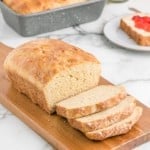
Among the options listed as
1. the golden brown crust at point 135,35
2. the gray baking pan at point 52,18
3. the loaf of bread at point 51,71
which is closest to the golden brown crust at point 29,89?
the loaf of bread at point 51,71

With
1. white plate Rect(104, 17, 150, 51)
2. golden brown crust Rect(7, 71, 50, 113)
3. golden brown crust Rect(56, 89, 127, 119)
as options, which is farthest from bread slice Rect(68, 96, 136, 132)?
white plate Rect(104, 17, 150, 51)

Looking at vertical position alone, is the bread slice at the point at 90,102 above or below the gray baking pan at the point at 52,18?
above

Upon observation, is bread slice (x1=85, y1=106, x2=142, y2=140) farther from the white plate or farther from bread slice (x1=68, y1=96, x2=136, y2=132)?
the white plate

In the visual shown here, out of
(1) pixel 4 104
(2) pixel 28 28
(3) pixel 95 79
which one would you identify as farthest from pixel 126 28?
(1) pixel 4 104

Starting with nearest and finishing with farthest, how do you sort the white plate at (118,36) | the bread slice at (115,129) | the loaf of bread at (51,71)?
the bread slice at (115,129)
the loaf of bread at (51,71)
the white plate at (118,36)

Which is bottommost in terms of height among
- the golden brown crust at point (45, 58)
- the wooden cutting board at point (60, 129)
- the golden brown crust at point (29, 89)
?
the wooden cutting board at point (60, 129)

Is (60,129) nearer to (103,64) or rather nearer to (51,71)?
(51,71)

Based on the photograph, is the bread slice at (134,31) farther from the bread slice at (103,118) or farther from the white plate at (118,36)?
the bread slice at (103,118)

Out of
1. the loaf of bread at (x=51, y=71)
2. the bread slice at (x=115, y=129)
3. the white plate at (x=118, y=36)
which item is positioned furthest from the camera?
the white plate at (x=118, y=36)
